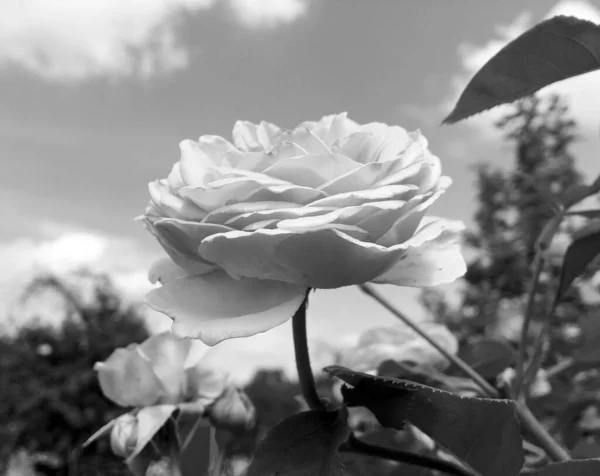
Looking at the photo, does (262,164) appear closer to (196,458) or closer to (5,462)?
(196,458)

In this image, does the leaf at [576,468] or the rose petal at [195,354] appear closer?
the leaf at [576,468]

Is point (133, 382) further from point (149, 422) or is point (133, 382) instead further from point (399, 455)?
point (399, 455)

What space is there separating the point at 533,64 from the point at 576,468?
0.29m

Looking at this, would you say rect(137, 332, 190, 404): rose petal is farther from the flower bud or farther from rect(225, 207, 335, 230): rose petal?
rect(225, 207, 335, 230): rose petal

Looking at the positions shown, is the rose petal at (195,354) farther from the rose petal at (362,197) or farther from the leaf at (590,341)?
the leaf at (590,341)

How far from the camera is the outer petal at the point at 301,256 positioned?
36 centimetres

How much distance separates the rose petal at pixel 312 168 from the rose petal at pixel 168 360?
27cm

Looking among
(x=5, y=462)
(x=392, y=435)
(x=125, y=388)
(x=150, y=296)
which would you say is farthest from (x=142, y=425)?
(x=5, y=462)

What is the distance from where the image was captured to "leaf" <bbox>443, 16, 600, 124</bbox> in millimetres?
446

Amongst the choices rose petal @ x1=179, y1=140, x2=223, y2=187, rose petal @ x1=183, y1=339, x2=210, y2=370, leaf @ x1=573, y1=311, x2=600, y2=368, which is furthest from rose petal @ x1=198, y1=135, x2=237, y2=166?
leaf @ x1=573, y1=311, x2=600, y2=368

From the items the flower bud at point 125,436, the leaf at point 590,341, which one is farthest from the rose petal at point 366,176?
the leaf at point 590,341

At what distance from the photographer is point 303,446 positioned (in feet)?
1.34

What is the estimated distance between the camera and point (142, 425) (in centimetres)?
56

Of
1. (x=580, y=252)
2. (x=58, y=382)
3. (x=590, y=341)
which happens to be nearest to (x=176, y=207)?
(x=580, y=252)
